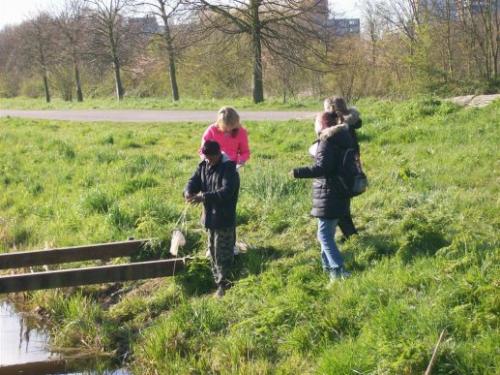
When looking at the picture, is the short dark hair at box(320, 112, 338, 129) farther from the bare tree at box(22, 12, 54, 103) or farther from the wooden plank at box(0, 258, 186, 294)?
the bare tree at box(22, 12, 54, 103)

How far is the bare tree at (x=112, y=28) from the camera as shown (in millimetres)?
36156

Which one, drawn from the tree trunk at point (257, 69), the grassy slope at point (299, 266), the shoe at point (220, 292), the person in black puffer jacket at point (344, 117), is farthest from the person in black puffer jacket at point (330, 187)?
the tree trunk at point (257, 69)

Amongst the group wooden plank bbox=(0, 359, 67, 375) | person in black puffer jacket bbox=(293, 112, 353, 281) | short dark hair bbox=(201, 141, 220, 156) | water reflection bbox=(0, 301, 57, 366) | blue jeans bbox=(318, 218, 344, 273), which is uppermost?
short dark hair bbox=(201, 141, 220, 156)

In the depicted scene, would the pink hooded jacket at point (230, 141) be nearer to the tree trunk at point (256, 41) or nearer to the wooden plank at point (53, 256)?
the wooden plank at point (53, 256)

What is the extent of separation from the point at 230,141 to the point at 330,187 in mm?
1704

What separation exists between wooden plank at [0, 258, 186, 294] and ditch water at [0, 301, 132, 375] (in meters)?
0.51

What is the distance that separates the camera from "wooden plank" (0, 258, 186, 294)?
600 cm

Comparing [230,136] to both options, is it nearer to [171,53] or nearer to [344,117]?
[344,117]

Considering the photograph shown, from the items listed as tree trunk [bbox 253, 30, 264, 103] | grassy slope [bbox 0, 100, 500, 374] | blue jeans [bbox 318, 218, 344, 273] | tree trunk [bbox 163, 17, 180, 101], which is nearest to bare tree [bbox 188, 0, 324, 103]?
tree trunk [bbox 253, 30, 264, 103]

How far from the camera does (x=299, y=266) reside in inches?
233

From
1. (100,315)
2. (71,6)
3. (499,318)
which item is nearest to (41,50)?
(71,6)

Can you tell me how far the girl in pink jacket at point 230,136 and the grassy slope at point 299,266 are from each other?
1.03 metres

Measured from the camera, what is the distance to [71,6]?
42938 mm

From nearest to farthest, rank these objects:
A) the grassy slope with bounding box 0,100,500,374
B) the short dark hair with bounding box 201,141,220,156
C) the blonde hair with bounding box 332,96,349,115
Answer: the grassy slope with bounding box 0,100,500,374, the short dark hair with bounding box 201,141,220,156, the blonde hair with bounding box 332,96,349,115
